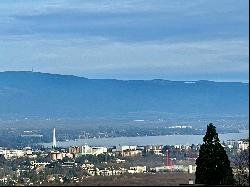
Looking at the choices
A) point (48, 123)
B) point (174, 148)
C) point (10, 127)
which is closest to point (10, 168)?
point (174, 148)

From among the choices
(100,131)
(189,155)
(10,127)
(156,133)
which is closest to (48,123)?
(10,127)

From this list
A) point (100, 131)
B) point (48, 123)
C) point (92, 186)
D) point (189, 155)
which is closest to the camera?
point (92, 186)

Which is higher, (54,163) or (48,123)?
(48,123)

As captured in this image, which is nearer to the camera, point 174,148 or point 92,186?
point 92,186

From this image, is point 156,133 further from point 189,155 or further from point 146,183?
point 146,183

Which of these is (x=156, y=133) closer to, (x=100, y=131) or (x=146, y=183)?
(x=100, y=131)

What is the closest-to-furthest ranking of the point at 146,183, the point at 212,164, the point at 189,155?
the point at 146,183
the point at 212,164
the point at 189,155
